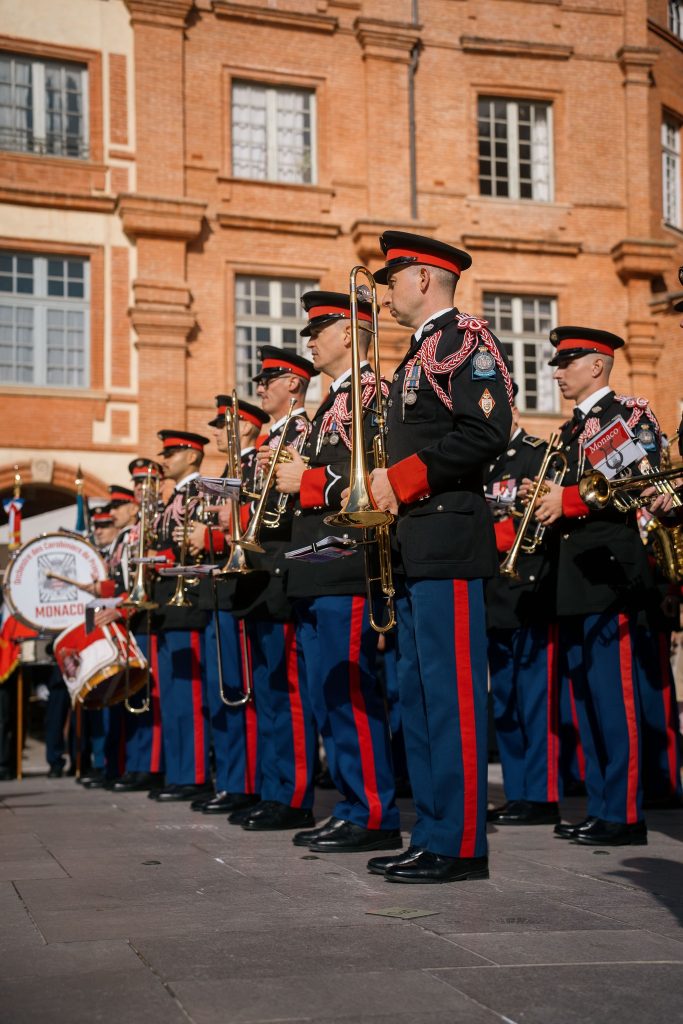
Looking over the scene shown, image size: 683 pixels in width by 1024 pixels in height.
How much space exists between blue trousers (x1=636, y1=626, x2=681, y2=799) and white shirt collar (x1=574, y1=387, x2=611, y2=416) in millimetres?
1905

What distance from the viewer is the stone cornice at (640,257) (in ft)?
78.1

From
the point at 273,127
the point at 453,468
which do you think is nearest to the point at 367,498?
the point at 453,468

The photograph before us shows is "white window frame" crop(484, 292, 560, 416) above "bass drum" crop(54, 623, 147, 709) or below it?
above

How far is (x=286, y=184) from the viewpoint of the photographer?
22.2m

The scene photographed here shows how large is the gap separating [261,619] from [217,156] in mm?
16171

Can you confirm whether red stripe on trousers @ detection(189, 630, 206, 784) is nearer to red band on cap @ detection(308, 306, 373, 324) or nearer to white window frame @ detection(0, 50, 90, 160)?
red band on cap @ detection(308, 306, 373, 324)

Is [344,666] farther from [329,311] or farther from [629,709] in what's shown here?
[329,311]

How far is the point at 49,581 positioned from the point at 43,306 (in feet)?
37.0

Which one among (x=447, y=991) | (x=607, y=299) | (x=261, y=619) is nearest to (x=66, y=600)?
(x=261, y=619)

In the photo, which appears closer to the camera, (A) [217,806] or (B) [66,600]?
(A) [217,806]

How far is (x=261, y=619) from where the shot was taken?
7000 mm

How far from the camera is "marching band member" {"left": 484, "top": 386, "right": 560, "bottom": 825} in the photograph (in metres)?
6.94

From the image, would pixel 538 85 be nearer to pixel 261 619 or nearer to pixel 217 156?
pixel 217 156

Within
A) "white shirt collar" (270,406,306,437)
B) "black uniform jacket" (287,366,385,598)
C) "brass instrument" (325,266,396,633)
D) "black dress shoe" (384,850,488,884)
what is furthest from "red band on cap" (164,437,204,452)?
"black dress shoe" (384,850,488,884)
